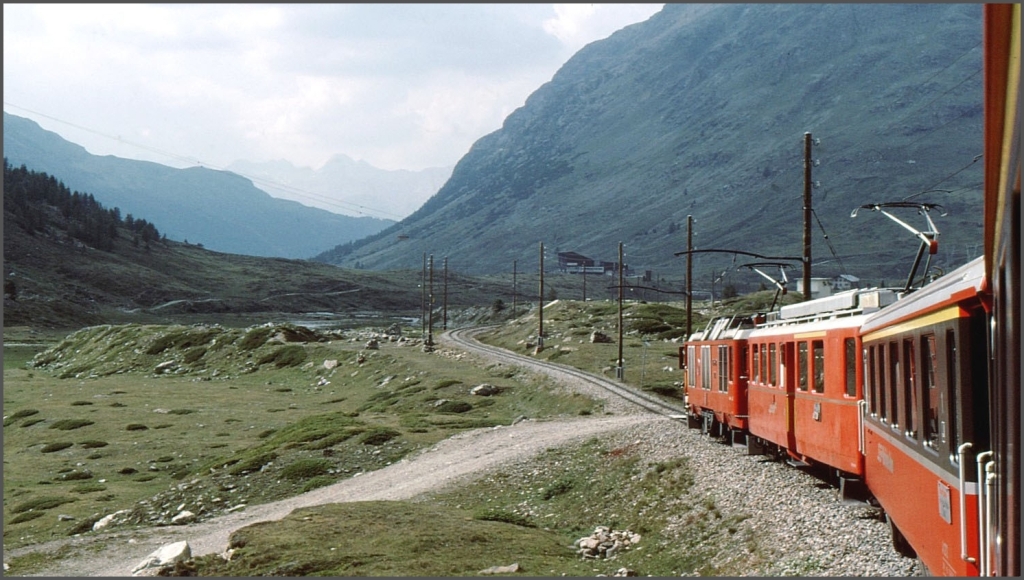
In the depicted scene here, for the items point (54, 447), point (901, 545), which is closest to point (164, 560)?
point (901, 545)

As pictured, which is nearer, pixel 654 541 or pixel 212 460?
pixel 654 541

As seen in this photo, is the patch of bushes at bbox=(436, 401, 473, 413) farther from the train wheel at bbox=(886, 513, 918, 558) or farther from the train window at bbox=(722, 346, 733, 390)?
the train wheel at bbox=(886, 513, 918, 558)

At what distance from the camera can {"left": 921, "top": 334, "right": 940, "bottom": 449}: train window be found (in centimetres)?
952

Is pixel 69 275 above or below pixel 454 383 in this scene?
above

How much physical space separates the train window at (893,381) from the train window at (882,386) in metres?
0.34

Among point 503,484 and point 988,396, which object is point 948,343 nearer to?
point 988,396

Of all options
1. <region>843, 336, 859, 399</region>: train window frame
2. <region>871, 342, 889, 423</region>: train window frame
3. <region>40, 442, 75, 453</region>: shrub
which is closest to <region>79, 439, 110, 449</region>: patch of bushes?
<region>40, 442, 75, 453</region>: shrub

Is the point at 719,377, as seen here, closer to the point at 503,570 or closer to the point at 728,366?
the point at 728,366

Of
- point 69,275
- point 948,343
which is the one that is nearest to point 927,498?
point 948,343

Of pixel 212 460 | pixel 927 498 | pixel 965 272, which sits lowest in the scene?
pixel 212 460

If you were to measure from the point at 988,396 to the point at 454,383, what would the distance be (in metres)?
59.0

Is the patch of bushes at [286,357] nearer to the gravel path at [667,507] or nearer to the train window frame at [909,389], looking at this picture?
the gravel path at [667,507]

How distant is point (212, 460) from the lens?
47281 mm

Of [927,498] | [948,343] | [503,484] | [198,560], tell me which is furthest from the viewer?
[503,484]
